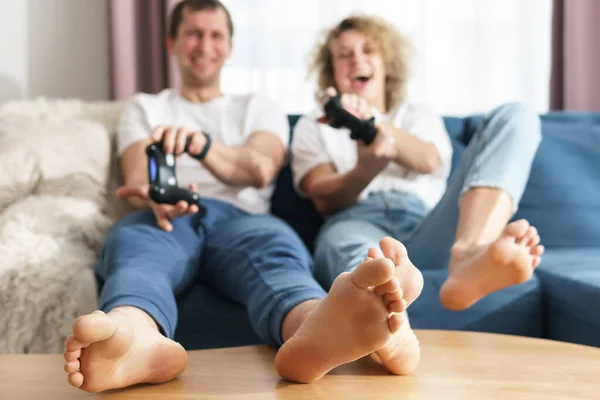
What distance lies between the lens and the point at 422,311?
133 centimetres

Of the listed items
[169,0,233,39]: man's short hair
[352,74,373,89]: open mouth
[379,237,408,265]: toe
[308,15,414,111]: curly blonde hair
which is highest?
[169,0,233,39]: man's short hair

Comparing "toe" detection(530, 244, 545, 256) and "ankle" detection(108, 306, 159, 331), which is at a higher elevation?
"toe" detection(530, 244, 545, 256)

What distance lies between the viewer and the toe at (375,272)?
2.43 ft

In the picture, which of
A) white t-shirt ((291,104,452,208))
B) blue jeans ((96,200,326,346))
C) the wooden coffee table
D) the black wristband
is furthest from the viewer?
white t-shirt ((291,104,452,208))

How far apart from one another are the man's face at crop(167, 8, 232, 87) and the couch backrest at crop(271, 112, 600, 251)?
13.6 inches

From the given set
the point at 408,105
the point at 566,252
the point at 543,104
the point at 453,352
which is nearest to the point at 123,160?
the point at 408,105

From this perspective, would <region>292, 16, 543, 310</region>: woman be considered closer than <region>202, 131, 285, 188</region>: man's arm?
Yes

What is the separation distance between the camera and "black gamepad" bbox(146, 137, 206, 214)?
130cm

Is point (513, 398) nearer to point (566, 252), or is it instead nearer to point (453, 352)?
point (453, 352)

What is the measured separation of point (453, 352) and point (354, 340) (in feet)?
0.97

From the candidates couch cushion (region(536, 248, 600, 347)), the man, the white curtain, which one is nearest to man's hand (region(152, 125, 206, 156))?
the man

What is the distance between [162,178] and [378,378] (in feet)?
2.00

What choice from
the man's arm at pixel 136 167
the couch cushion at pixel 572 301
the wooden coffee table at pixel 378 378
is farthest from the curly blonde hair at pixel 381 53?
the wooden coffee table at pixel 378 378

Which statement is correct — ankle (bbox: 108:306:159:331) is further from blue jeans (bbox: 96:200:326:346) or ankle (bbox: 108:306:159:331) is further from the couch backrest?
the couch backrest
